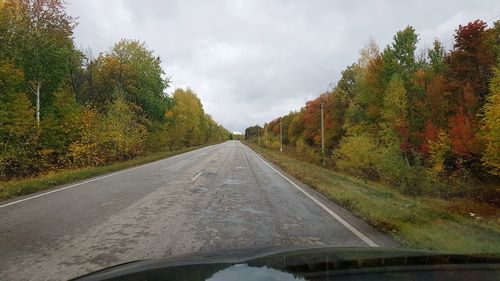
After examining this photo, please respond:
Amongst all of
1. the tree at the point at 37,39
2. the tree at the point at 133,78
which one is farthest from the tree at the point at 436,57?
the tree at the point at 37,39

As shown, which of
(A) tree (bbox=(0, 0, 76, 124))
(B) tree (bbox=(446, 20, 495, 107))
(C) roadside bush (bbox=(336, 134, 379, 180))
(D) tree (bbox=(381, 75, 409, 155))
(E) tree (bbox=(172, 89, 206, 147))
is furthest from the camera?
(E) tree (bbox=(172, 89, 206, 147))

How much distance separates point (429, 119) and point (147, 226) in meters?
36.5

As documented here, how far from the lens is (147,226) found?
723cm

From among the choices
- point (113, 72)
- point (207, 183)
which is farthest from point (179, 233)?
point (113, 72)

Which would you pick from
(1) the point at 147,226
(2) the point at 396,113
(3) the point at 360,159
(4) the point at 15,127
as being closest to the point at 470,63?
(2) the point at 396,113

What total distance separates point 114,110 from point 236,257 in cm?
2691

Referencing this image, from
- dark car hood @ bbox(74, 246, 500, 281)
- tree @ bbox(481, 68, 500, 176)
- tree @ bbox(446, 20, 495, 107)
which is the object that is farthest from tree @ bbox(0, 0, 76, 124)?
tree @ bbox(446, 20, 495, 107)

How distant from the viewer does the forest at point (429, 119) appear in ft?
85.4

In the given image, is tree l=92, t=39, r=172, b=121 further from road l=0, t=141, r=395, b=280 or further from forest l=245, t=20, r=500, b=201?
road l=0, t=141, r=395, b=280

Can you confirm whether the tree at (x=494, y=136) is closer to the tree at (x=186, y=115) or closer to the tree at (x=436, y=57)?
the tree at (x=436, y=57)

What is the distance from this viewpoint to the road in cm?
534

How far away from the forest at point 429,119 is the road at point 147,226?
536 inches

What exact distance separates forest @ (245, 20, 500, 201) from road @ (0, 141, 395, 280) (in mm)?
13604

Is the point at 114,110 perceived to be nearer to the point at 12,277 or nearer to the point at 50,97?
the point at 50,97
